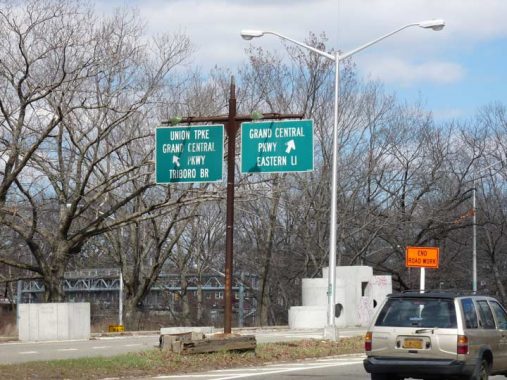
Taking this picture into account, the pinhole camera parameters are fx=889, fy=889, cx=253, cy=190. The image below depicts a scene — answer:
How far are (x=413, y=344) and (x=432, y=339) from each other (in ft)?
0.98

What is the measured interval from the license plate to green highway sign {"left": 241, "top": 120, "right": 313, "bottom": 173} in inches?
357

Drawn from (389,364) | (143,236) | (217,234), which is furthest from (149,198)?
(389,364)

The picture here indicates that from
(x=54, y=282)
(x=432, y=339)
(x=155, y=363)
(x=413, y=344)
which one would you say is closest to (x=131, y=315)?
(x=54, y=282)

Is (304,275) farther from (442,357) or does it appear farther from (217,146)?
(442,357)

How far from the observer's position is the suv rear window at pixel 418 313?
44.1 feet

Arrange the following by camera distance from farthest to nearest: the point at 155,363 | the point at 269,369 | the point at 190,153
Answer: the point at 190,153, the point at 269,369, the point at 155,363

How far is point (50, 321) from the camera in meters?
27.8

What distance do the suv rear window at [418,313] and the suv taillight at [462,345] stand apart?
227 mm

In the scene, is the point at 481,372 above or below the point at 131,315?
above

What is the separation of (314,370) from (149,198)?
25616mm

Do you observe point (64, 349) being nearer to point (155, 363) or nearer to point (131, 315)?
point (155, 363)

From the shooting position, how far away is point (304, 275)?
5509cm

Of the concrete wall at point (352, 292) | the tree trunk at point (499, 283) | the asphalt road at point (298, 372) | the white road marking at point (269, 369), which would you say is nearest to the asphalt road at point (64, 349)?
the white road marking at point (269, 369)

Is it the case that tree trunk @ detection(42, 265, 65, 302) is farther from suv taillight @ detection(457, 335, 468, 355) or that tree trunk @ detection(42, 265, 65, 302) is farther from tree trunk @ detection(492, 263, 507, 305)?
tree trunk @ detection(492, 263, 507, 305)
